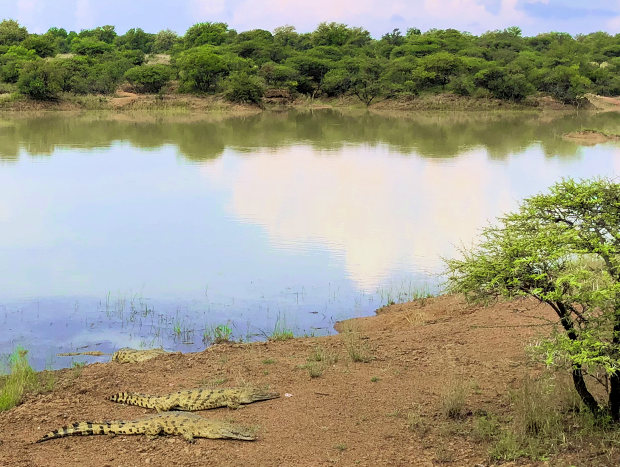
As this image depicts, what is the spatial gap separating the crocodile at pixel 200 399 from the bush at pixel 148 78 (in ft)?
151

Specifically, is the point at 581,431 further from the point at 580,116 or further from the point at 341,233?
the point at 580,116

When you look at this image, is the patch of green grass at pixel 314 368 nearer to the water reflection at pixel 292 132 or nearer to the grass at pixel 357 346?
the grass at pixel 357 346

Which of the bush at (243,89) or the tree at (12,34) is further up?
the tree at (12,34)

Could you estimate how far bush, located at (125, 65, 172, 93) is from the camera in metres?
48.6

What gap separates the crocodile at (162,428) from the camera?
458 centimetres

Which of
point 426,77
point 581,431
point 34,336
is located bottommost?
point 34,336

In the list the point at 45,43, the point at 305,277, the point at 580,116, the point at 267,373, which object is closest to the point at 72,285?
the point at 305,277

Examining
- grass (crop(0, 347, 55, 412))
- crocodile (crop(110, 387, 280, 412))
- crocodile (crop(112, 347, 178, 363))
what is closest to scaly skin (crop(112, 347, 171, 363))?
crocodile (crop(112, 347, 178, 363))

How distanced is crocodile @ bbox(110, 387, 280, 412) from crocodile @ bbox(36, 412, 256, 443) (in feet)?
1.26

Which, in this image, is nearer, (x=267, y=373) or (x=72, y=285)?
(x=267, y=373)

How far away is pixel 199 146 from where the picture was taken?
25.6m

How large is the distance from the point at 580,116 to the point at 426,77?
1103cm

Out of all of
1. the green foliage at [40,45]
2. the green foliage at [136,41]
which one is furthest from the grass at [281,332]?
the green foliage at [136,41]

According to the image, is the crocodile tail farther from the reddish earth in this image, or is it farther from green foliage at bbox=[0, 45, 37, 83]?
green foliage at bbox=[0, 45, 37, 83]
